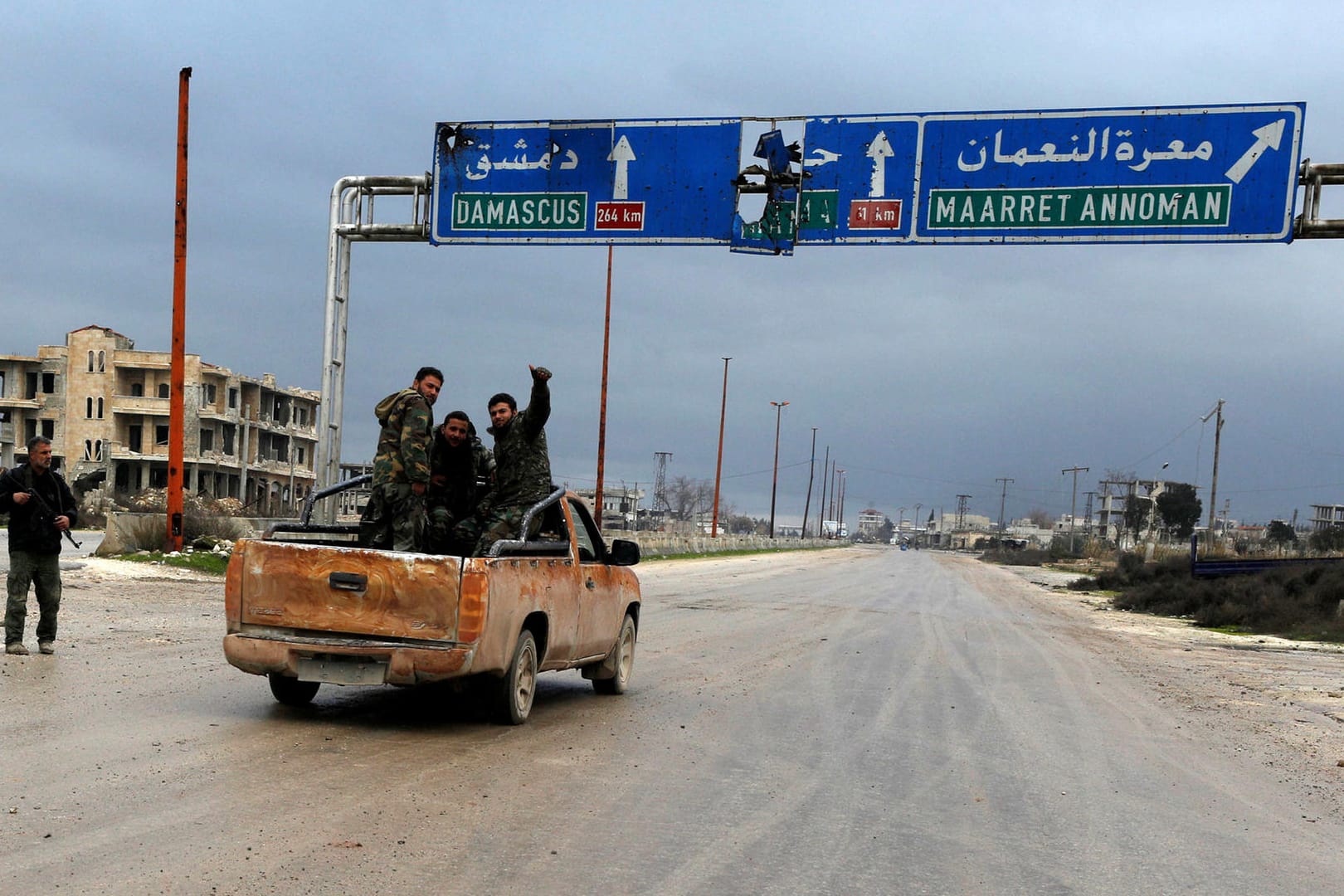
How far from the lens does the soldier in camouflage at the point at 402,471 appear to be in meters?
8.29

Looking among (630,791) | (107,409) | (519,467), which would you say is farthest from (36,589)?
(107,409)

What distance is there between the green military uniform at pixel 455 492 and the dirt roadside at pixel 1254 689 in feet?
19.0

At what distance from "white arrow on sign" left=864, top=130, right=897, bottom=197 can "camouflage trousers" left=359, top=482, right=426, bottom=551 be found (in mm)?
11203

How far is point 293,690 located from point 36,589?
10.9 feet

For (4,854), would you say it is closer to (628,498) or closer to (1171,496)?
(1171,496)

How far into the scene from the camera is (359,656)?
310 inches

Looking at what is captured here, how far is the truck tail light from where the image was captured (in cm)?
772

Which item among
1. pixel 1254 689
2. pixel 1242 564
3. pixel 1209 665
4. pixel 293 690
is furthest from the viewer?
pixel 1242 564

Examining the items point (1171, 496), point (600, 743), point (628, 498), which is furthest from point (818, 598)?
point (628, 498)

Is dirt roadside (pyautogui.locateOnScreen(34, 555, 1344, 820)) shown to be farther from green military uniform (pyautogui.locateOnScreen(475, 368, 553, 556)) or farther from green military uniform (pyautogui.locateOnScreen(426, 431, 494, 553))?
green military uniform (pyautogui.locateOnScreen(475, 368, 553, 556))

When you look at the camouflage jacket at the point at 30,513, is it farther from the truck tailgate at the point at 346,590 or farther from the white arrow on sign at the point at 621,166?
the white arrow on sign at the point at 621,166

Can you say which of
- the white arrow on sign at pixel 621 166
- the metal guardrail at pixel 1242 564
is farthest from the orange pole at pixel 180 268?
the metal guardrail at pixel 1242 564

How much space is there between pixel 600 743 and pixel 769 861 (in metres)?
2.82

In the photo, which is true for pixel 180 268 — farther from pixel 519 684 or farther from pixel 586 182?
pixel 519 684
